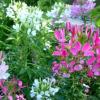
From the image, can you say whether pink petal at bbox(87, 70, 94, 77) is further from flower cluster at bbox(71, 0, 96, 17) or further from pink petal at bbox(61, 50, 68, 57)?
flower cluster at bbox(71, 0, 96, 17)

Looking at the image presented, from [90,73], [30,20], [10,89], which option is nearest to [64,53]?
[90,73]

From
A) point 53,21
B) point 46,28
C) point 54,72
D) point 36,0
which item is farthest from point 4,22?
point 36,0

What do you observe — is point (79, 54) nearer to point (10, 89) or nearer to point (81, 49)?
point (81, 49)

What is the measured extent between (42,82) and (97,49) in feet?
1.33

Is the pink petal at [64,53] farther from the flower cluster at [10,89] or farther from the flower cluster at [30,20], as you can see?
the flower cluster at [30,20]

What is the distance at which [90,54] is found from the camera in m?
2.71

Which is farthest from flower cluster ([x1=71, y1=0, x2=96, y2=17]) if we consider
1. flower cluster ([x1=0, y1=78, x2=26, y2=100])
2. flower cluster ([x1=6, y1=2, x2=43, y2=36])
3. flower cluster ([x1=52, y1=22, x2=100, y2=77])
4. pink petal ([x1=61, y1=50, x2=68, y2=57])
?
flower cluster ([x1=0, y1=78, x2=26, y2=100])

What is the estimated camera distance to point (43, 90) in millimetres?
2814

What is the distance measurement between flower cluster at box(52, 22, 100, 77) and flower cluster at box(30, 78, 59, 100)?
0.11 meters

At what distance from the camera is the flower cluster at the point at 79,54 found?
2719mm

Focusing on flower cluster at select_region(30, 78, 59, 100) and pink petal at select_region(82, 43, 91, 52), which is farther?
flower cluster at select_region(30, 78, 59, 100)

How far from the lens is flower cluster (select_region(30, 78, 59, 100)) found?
2809mm

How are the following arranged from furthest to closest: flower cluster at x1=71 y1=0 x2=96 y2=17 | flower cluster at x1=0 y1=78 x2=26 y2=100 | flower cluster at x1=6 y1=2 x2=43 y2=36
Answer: flower cluster at x1=71 y1=0 x2=96 y2=17, flower cluster at x1=6 y1=2 x2=43 y2=36, flower cluster at x1=0 y1=78 x2=26 y2=100

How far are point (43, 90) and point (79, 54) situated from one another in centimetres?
33
